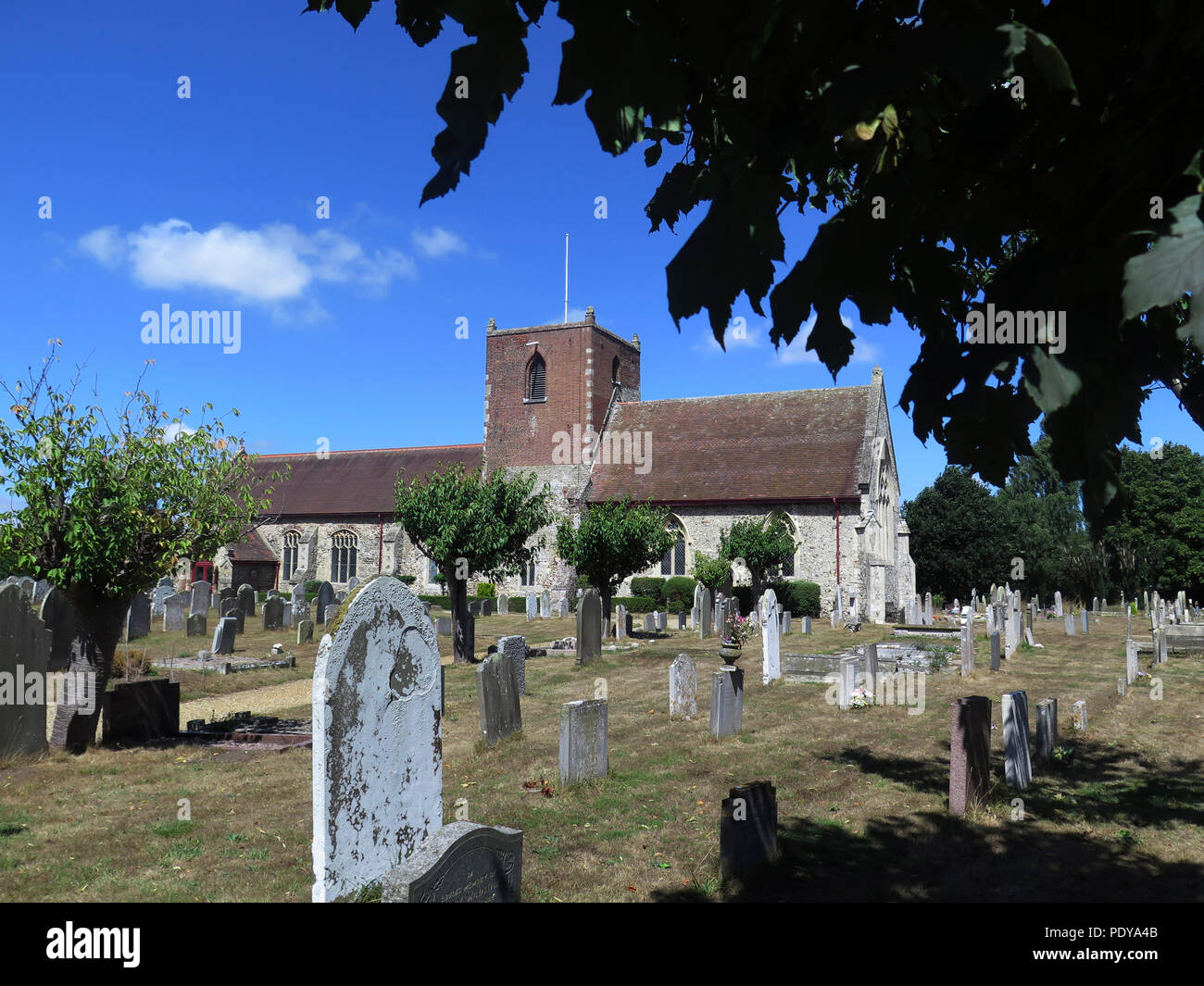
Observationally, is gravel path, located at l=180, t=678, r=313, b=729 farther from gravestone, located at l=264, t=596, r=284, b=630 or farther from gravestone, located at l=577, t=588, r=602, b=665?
gravestone, located at l=264, t=596, r=284, b=630

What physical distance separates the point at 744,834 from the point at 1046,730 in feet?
16.9

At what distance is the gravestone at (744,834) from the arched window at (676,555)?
2607cm

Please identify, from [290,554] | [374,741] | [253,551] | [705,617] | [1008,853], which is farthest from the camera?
[290,554]

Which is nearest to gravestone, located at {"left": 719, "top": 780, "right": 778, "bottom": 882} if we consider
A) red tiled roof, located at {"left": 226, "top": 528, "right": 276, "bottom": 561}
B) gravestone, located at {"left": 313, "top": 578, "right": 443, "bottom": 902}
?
gravestone, located at {"left": 313, "top": 578, "right": 443, "bottom": 902}

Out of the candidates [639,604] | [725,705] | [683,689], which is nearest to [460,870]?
[725,705]

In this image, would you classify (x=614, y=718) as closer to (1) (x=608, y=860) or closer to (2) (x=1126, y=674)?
(1) (x=608, y=860)

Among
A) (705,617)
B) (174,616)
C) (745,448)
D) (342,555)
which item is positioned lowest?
(705,617)

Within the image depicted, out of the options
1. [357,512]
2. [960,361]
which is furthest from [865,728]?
[357,512]

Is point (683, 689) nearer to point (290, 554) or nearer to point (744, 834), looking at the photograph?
point (744, 834)

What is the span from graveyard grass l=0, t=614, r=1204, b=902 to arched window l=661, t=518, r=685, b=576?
1936 centimetres

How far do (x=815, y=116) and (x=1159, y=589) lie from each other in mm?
51224

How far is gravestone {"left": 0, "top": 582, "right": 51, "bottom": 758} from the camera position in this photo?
8477mm

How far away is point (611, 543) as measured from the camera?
2164 cm

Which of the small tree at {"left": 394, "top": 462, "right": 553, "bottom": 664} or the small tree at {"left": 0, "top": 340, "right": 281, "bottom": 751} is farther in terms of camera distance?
the small tree at {"left": 394, "top": 462, "right": 553, "bottom": 664}
